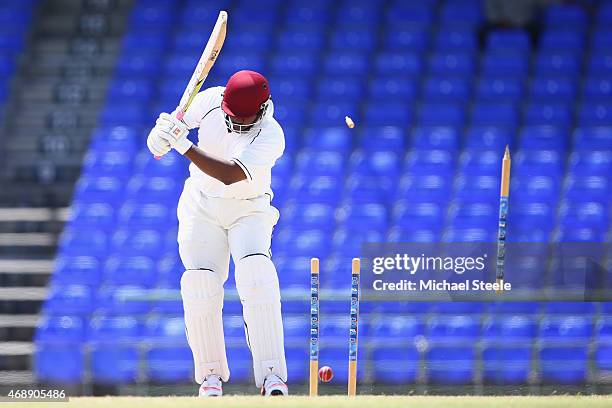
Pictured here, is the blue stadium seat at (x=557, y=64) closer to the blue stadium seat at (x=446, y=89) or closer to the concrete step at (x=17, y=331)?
the blue stadium seat at (x=446, y=89)

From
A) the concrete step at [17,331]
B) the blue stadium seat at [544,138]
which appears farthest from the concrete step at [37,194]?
the blue stadium seat at [544,138]

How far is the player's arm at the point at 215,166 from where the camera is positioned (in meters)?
5.24

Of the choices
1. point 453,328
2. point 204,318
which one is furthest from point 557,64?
point 204,318

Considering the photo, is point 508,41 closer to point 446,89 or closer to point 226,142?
point 446,89

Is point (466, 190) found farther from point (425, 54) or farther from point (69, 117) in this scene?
point (69, 117)

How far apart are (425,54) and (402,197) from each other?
6.27 ft

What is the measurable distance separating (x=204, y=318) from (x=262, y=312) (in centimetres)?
27

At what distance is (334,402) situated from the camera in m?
5.09

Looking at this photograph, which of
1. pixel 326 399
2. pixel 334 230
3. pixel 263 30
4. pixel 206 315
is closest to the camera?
pixel 326 399

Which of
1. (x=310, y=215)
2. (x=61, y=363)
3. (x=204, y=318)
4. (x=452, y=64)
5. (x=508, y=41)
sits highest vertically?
(x=508, y=41)

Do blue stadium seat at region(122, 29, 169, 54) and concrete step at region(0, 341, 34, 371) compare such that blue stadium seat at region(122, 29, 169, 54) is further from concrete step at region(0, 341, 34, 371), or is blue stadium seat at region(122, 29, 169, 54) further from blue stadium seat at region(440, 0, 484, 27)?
concrete step at region(0, 341, 34, 371)

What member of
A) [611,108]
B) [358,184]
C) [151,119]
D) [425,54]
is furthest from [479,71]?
[151,119]

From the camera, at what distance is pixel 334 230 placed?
9539 millimetres
